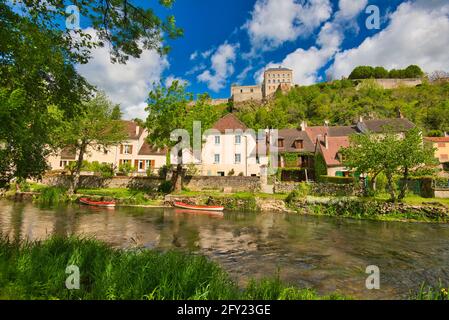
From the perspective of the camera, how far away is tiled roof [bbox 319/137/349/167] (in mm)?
40062

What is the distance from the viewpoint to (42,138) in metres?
9.40

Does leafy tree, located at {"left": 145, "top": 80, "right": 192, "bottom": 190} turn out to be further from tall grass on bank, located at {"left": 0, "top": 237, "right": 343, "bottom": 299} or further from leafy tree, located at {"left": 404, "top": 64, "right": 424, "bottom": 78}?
leafy tree, located at {"left": 404, "top": 64, "right": 424, "bottom": 78}

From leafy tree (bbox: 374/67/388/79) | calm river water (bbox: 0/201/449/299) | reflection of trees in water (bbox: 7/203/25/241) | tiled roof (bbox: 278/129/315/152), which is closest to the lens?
calm river water (bbox: 0/201/449/299)

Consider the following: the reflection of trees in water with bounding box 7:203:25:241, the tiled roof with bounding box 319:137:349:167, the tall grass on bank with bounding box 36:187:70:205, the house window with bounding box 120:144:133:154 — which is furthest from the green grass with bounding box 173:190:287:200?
the house window with bounding box 120:144:133:154

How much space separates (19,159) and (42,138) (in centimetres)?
100

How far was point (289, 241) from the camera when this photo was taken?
1658cm

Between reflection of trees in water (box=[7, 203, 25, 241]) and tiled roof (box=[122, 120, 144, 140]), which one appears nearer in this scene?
reflection of trees in water (box=[7, 203, 25, 241])

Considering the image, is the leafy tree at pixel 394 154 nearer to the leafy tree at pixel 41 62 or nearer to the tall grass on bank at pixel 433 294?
the tall grass on bank at pixel 433 294

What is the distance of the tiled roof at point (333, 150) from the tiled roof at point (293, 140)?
2.84 m

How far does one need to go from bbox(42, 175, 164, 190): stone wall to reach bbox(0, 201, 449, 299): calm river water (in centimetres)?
1294

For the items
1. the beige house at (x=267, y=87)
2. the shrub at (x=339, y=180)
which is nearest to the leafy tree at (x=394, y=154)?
the shrub at (x=339, y=180)

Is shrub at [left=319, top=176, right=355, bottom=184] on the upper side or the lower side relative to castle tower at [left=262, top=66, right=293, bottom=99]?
lower

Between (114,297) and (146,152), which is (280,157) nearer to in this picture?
(146,152)
